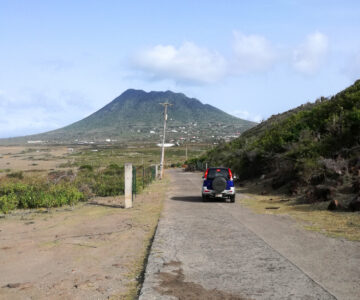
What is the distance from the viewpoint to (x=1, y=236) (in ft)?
39.0

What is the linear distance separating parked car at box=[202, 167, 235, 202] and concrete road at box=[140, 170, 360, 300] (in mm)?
6304

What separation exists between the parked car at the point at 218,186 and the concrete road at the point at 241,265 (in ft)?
20.7

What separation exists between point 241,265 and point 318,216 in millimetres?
6515

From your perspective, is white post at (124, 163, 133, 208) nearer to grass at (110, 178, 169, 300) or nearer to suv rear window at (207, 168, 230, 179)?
grass at (110, 178, 169, 300)

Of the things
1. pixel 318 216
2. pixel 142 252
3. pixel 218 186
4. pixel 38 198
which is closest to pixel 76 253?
pixel 142 252

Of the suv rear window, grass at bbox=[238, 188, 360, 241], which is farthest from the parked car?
grass at bbox=[238, 188, 360, 241]

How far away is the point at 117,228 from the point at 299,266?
6.36 metres

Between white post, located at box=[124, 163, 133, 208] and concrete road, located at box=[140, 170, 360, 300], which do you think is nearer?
concrete road, located at box=[140, 170, 360, 300]

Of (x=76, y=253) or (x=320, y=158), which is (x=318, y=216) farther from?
(x=76, y=253)

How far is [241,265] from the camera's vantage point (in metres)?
7.29

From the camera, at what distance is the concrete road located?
5832 mm

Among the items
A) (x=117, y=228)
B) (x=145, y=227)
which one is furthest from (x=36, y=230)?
(x=145, y=227)

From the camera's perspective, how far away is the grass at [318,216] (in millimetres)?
10251

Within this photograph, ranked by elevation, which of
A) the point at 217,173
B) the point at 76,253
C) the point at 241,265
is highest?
the point at 217,173
